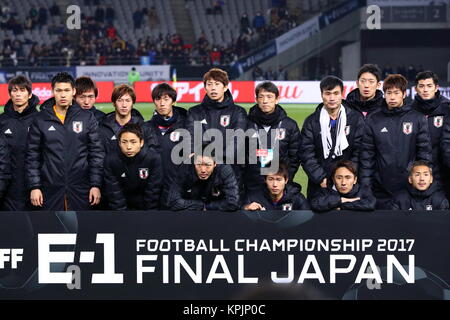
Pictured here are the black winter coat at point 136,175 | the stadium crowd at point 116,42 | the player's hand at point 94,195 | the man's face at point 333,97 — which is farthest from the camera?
the stadium crowd at point 116,42

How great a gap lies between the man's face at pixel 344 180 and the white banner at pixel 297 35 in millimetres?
35862

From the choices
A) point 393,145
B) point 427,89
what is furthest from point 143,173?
point 427,89

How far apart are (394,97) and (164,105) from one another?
7.81ft

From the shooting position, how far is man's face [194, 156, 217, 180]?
22.8 feet

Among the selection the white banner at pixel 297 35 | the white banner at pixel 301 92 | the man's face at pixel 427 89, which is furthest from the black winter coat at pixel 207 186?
the white banner at pixel 297 35

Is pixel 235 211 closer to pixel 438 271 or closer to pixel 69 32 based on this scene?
pixel 438 271

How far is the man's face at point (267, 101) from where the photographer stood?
7824mm

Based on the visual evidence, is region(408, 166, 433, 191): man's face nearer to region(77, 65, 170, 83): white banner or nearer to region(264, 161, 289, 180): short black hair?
region(264, 161, 289, 180): short black hair

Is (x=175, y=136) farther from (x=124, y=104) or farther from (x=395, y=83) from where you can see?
(x=395, y=83)

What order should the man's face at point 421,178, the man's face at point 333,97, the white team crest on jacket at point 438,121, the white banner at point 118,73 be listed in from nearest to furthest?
the man's face at point 421,178 → the man's face at point 333,97 → the white team crest on jacket at point 438,121 → the white banner at point 118,73

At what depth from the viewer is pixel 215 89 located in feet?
25.8

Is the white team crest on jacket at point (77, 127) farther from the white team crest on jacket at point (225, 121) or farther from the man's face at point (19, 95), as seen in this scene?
the white team crest on jacket at point (225, 121)

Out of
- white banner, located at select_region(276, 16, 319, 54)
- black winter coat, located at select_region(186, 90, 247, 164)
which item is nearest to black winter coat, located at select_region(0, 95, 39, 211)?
black winter coat, located at select_region(186, 90, 247, 164)
